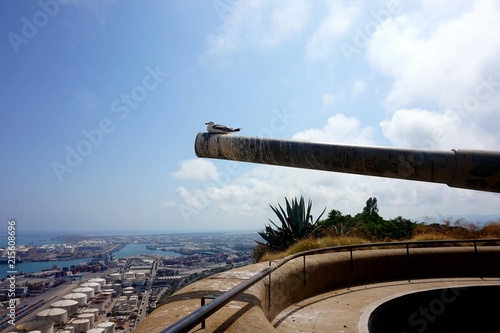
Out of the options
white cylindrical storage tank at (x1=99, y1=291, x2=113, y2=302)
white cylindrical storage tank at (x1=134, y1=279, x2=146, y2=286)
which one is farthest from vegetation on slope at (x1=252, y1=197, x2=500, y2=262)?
white cylindrical storage tank at (x1=99, y1=291, x2=113, y2=302)

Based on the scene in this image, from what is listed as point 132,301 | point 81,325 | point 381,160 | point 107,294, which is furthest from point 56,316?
point 381,160

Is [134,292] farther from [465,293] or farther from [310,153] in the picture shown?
[465,293]

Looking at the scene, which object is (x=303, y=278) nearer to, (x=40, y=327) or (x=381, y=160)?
(x=381, y=160)

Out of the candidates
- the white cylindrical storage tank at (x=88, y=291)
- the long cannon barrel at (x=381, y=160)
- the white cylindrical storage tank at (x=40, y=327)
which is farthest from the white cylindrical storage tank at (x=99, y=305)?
the long cannon barrel at (x=381, y=160)

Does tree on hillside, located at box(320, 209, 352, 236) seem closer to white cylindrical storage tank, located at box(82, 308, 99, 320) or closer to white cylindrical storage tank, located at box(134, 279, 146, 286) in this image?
white cylindrical storage tank, located at box(134, 279, 146, 286)

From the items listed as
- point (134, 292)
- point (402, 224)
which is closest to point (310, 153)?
point (134, 292)

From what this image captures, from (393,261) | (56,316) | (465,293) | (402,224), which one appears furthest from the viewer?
(402,224)
